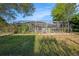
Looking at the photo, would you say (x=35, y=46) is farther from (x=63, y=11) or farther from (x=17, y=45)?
(x=63, y=11)

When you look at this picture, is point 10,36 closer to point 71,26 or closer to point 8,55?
point 8,55

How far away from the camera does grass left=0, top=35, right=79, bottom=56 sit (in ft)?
6.55

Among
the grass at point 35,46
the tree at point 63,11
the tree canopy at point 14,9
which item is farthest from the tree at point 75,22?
the tree canopy at point 14,9

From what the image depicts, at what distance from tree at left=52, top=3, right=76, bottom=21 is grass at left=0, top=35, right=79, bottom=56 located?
0.67 feet

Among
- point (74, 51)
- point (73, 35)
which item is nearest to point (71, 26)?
point (73, 35)

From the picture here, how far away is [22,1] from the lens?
79.8 inches

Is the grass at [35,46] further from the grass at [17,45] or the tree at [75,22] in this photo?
the tree at [75,22]

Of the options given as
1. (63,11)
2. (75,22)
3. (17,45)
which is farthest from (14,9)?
(75,22)

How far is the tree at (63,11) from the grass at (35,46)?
0.20 meters

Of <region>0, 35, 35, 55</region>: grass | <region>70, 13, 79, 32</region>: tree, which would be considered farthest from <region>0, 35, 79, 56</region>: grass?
<region>70, 13, 79, 32</region>: tree

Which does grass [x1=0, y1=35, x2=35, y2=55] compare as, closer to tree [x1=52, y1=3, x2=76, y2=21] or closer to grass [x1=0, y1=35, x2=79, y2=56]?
grass [x1=0, y1=35, x2=79, y2=56]

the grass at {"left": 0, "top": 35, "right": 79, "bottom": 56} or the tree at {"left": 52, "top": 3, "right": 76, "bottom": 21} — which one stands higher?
the tree at {"left": 52, "top": 3, "right": 76, "bottom": 21}

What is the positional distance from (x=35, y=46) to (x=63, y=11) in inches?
15.9

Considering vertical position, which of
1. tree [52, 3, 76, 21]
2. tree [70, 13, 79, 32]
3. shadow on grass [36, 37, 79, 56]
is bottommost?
shadow on grass [36, 37, 79, 56]
